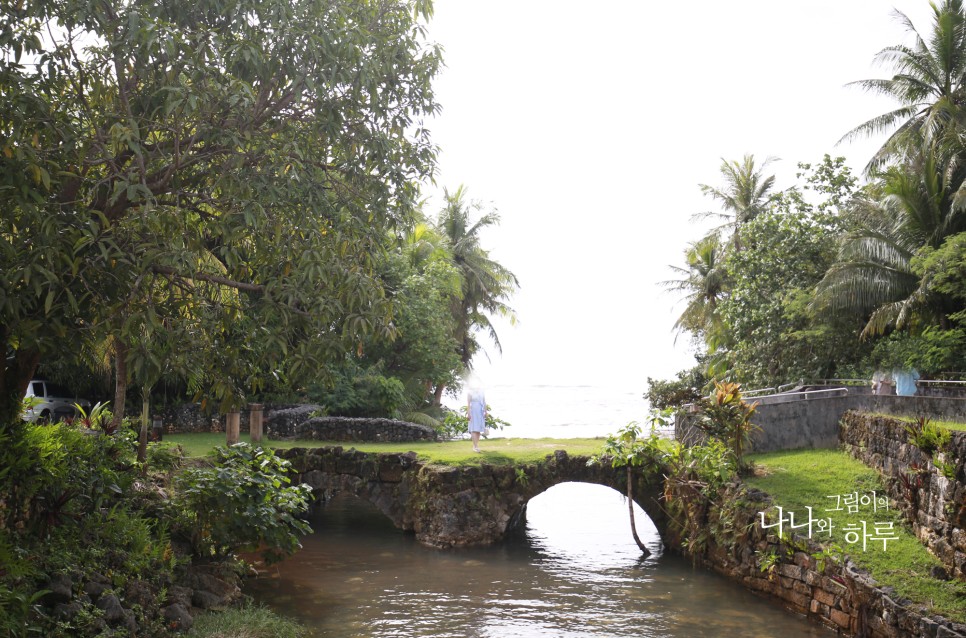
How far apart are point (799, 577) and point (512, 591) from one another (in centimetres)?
437

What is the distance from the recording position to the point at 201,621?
9438 mm

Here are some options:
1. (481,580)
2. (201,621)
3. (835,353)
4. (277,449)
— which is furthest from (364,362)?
(201,621)

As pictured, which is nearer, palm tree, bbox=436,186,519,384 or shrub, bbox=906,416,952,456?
shrub, bbox=906,416,952,456

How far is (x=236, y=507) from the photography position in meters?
10.8

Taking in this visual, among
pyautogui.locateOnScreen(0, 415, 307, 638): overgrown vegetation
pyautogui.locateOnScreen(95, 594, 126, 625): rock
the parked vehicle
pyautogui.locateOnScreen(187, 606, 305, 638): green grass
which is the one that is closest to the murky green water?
pyautogui.locateOnScreen(187, 606, 305, 638): green grass

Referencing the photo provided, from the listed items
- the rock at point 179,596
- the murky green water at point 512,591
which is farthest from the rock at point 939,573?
the rock at point 179,596

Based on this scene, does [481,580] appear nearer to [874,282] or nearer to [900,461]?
[900,461]

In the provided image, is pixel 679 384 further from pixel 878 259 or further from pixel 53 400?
pixel 53 400

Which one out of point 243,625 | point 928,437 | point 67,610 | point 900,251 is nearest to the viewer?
point 67,610

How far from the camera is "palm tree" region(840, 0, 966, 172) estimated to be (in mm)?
19969

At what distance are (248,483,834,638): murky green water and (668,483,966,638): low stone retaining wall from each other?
0.89 feet

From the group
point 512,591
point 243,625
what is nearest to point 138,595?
point 243,625

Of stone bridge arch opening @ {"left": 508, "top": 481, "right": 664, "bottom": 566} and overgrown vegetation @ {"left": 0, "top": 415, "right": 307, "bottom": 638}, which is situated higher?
overgrown vegetation @ {"left": 0, "top": 415, "right": 307, "bottom": 638}

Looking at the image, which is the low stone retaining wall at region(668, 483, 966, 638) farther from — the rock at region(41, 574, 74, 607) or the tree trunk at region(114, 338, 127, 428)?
the tree trunk at region(114, 338, 127, 428)
